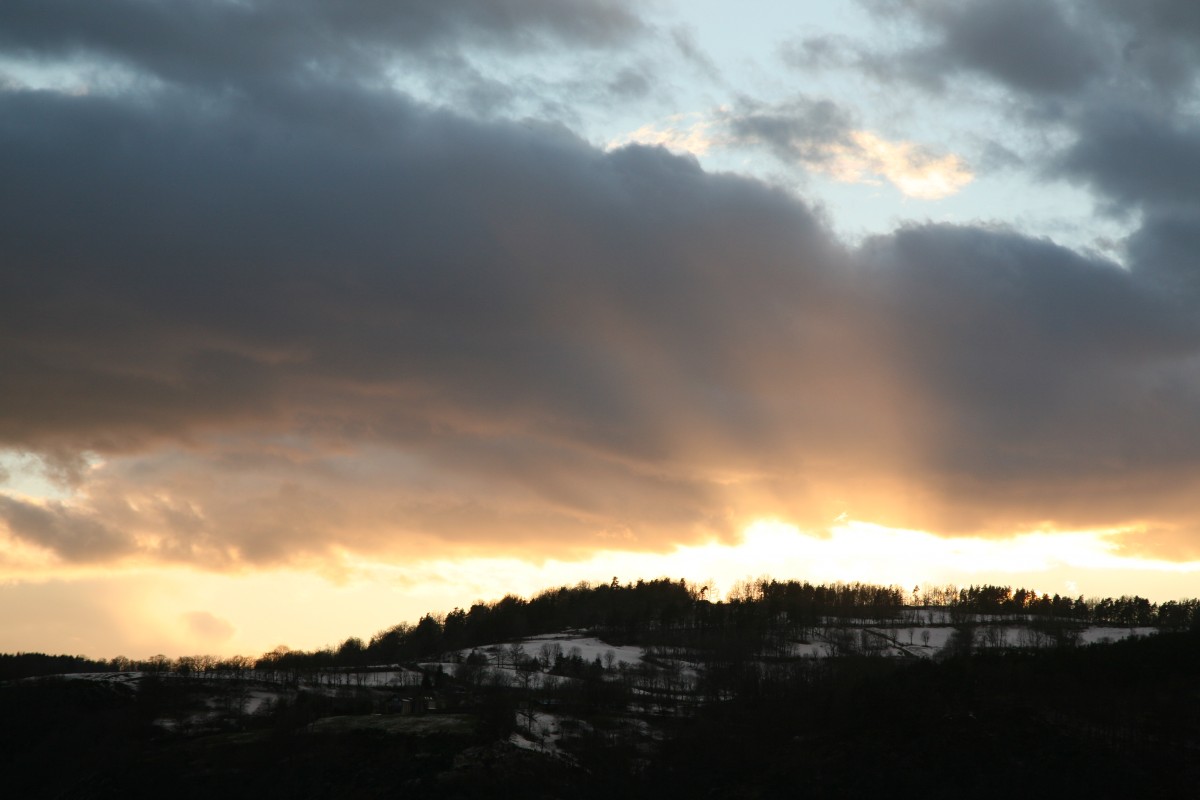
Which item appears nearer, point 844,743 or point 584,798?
point 584,798

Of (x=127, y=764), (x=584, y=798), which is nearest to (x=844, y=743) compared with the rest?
(x=584, y=798)

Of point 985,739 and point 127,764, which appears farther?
point 127,764

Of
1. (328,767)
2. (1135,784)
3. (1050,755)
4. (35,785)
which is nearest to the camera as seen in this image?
(1135,784)

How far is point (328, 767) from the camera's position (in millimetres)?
185250

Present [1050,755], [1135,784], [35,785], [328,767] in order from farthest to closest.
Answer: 1. [35,785]
2. [328,767]
3. [1050,755]
4. [1135,784]

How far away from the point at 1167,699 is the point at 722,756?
76807 mm

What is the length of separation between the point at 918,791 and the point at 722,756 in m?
40.1

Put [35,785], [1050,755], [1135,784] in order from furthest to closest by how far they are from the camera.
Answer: [35,785], [1050,755], [1135,784]

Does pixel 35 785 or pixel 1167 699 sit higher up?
pixel 1167 699

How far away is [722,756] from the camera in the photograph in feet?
642

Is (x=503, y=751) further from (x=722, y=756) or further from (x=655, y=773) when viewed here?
(x=722, y=756)

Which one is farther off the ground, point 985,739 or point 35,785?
point 985,739

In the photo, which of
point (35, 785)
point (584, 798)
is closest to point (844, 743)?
point (584, 798)

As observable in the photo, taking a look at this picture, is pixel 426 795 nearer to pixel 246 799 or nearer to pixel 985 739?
pixel 246 799
